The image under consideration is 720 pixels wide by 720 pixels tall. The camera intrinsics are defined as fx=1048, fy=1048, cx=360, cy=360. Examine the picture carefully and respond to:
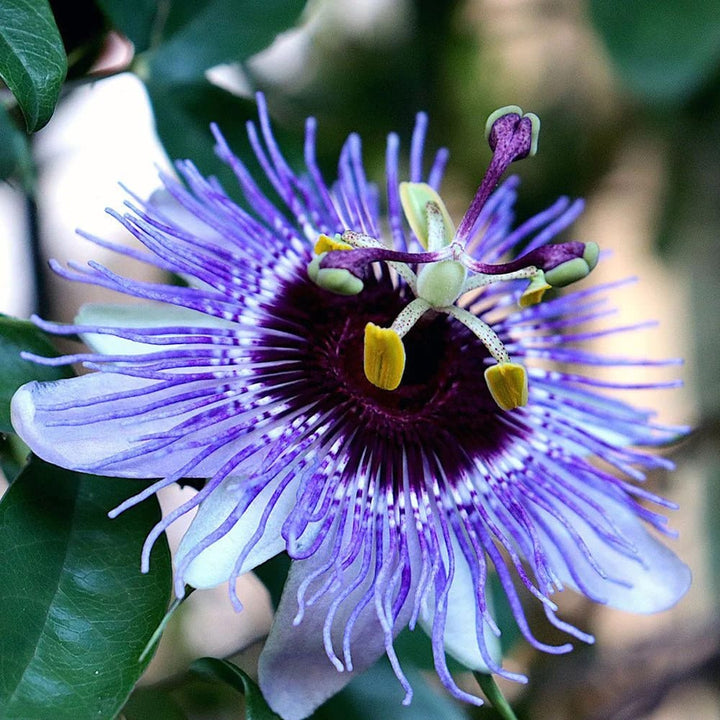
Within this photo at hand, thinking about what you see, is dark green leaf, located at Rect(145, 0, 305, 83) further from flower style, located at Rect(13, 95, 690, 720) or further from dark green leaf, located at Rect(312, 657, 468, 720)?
dark green leaf, located at Rect(312, 657, 468, 720)

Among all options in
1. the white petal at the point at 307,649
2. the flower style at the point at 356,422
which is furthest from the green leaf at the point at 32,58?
the white petal at the point at 307,649

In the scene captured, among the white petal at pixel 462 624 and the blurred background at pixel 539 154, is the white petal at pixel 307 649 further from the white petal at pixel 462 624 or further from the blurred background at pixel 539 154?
the blurred background at pixel 539 154

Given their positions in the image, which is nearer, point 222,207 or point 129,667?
point 129,667

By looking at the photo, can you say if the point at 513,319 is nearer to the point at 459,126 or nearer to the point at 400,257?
the point at 400,257

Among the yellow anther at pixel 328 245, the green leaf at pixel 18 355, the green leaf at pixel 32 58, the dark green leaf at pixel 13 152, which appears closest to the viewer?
the green leaf at pixel 32 58

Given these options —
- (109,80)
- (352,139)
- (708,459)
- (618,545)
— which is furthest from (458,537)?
(708,459)

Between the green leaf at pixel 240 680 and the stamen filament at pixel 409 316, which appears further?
the stamen filament at pixel 409 316

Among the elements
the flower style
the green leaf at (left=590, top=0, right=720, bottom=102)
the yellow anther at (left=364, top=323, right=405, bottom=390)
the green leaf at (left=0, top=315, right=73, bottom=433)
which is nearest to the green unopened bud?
the flower style
